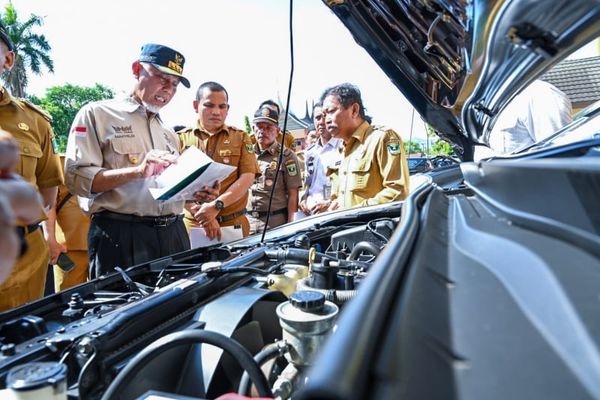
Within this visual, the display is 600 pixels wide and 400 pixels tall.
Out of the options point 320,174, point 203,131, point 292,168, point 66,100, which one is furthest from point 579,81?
point 66,100

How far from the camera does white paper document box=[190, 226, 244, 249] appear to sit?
2832mm

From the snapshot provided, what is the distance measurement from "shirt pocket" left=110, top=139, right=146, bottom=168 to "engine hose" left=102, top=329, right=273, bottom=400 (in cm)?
173

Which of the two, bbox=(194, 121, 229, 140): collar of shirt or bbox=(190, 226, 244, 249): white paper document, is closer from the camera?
bbox=(190, 226, 244, 249): white paper document

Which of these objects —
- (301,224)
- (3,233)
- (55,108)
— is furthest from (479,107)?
(55,108)

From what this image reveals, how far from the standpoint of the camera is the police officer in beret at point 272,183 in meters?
4.04

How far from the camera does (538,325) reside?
1.42 ft

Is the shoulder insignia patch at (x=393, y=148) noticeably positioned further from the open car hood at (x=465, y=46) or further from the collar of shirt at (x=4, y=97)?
the collar of shirt at (x=4, y=97)

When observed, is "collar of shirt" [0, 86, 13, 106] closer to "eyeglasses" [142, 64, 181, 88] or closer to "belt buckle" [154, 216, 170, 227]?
"eyeglasses" [142, 64, 181, 88]

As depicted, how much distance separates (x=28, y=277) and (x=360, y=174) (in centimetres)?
214

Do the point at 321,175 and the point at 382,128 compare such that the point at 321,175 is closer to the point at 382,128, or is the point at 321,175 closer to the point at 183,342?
the point at 382,128

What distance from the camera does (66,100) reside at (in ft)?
133

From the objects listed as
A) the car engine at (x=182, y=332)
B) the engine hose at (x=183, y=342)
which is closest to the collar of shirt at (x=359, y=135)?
the car engine at (x=182, y=332)

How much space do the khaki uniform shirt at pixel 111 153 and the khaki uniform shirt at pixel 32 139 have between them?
0.56 feet

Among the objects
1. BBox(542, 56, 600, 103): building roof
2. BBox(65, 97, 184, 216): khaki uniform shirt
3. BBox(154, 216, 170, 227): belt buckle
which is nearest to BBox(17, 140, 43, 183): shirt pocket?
BBox(65, 97, 184, 216): khaki uniform shirt
